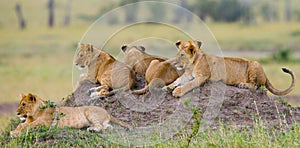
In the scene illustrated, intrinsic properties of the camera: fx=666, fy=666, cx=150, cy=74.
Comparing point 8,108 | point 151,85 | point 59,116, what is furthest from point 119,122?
point 8,108

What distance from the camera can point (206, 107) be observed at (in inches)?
295

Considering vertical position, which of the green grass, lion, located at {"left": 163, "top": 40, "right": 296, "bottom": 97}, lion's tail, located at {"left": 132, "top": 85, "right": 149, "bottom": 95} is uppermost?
lion, located at {"left": 163, "top": 40, "right": 296, "bottom": 97}

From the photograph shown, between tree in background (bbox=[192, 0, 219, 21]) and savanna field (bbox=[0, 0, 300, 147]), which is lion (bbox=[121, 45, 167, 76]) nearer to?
savanna field (bbox=[0, 0, 300, 147])

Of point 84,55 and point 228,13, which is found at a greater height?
point 228,13

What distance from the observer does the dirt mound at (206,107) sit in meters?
7.38

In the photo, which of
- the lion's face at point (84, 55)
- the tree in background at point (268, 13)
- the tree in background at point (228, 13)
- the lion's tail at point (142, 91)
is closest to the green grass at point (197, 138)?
the lion's tail at point (142, 91)

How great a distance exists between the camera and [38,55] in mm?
28172

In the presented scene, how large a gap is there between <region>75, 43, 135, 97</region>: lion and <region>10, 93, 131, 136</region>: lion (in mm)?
753

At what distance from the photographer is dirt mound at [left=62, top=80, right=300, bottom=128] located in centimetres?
738

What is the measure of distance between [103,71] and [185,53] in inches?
51.7

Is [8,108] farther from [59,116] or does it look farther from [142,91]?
[59,116]

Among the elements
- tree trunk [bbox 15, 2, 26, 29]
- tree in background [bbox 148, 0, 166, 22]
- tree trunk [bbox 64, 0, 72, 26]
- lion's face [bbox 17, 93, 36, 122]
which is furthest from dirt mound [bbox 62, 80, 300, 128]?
tree trunk [bbox 64, 0, 72, 26]

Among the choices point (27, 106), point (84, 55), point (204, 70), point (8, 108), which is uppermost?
point (8, 108)

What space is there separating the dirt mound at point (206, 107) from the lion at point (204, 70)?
0.11m
